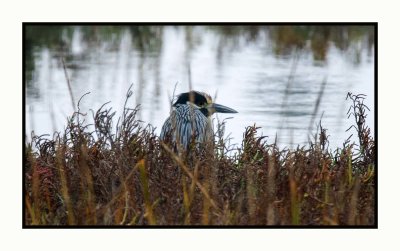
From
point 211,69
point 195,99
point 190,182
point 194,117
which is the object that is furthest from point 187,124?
point 211,69

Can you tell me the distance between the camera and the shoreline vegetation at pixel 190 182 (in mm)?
6820

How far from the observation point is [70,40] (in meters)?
13.0

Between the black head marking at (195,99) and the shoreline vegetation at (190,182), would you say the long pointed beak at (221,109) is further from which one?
the shoreline vegetation at (190,182)

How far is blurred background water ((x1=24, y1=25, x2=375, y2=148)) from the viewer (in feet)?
33.8

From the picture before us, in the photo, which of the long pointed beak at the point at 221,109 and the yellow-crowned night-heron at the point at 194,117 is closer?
the yellow-crowned night-heron at the point at 194,117

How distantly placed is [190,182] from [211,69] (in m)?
5.36

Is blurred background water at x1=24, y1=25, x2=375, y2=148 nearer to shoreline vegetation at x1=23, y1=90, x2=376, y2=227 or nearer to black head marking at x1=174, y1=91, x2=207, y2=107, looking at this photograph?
black head marking at x1=174, y1=91, x2=207, y2=107

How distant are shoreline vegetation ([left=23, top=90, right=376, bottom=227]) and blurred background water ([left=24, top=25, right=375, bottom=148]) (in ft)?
4.95

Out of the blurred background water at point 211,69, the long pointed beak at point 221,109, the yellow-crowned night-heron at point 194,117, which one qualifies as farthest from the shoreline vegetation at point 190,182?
the blurred background water at point 211,69

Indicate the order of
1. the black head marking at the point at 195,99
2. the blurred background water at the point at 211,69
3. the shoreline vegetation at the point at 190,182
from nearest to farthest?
the shoreline vegetation at the point at 190,182 → the black head marking at the point at 195,99 → the blurred background water at the point at 211,69

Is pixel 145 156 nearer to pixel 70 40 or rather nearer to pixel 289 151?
pixel 289 151

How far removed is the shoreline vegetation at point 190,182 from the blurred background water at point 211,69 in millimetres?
1507

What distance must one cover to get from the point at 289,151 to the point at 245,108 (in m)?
2.78

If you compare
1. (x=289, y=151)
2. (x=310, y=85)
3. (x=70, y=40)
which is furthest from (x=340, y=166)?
(x=70, y=40)
